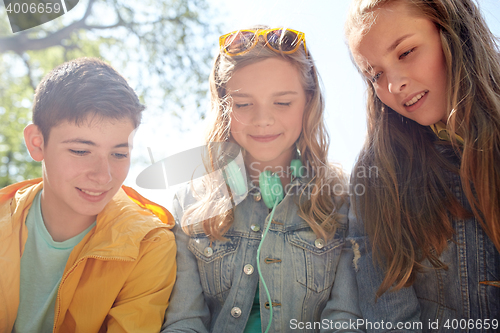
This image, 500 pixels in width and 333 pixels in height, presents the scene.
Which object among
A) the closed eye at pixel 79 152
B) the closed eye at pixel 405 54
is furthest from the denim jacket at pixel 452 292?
the closed eye at pixel 79 152

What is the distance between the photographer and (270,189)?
70.6 inches

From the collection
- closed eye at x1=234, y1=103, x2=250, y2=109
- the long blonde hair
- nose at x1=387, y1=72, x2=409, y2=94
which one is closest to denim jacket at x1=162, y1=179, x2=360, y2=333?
the long blonde hair

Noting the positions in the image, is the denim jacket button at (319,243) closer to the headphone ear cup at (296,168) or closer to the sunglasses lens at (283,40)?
the headphone ear cup at (296,168)

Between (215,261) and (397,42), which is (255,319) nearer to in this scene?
(215,261)

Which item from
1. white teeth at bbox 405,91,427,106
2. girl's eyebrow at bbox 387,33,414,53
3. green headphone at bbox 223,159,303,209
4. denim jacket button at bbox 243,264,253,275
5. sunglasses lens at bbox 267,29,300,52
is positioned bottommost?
denim jacket button at bbox 243,264,253,275

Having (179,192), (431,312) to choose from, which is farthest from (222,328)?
(431,312)

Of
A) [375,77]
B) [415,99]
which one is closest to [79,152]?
[375,77]

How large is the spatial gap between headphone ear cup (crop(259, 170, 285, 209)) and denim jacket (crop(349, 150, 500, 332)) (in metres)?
0.51

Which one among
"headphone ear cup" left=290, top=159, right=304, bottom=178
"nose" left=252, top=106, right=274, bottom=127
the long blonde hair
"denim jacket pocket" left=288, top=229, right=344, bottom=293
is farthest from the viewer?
"headphone ear cup" left=290, top=159, right=304, bottom=178

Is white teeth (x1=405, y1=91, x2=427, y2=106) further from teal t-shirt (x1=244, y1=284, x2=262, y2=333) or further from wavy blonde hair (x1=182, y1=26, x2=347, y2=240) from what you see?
teal t-shirt (x1=244, y1=284, x2=262, y2=333)

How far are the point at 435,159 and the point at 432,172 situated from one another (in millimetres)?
73

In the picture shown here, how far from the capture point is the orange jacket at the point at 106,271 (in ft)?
4.49

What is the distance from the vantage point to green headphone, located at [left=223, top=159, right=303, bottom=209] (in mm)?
1786

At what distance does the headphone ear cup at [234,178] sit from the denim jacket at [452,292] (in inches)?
28.3
